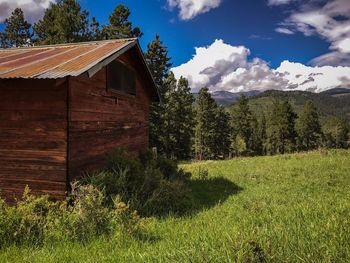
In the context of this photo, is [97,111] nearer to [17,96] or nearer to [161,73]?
[17,96]

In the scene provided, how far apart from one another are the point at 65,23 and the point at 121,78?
22786mm

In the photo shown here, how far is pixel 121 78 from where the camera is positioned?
13258 millimetres

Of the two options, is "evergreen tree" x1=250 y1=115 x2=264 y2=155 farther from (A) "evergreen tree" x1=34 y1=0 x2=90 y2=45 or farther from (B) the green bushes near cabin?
(B) the green bushes near cabin

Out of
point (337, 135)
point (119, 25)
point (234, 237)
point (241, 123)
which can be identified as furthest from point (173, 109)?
point (337, 135)

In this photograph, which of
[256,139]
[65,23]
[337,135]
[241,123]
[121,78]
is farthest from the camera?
[337,135]

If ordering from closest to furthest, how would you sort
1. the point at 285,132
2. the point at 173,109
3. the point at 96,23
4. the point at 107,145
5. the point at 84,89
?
the point at 84,89, the point at 107,145, the point at 96,23, the point at 173,109, the point at 285,132

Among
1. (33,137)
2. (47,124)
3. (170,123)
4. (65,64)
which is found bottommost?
(33,137)

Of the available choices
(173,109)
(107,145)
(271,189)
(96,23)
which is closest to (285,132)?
(173,109)

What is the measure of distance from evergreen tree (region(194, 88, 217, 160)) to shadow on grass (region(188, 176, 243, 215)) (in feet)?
146

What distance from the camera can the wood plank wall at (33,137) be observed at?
9.07 m

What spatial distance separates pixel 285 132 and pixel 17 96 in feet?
219

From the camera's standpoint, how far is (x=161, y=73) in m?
37.5

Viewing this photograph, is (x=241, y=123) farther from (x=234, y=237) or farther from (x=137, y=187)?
(x=234, y=237)

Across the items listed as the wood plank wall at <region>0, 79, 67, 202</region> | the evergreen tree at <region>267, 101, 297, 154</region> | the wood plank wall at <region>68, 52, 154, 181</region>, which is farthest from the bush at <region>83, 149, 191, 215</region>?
the evergreen tree at <region>267, 101, 297, 154</region>
